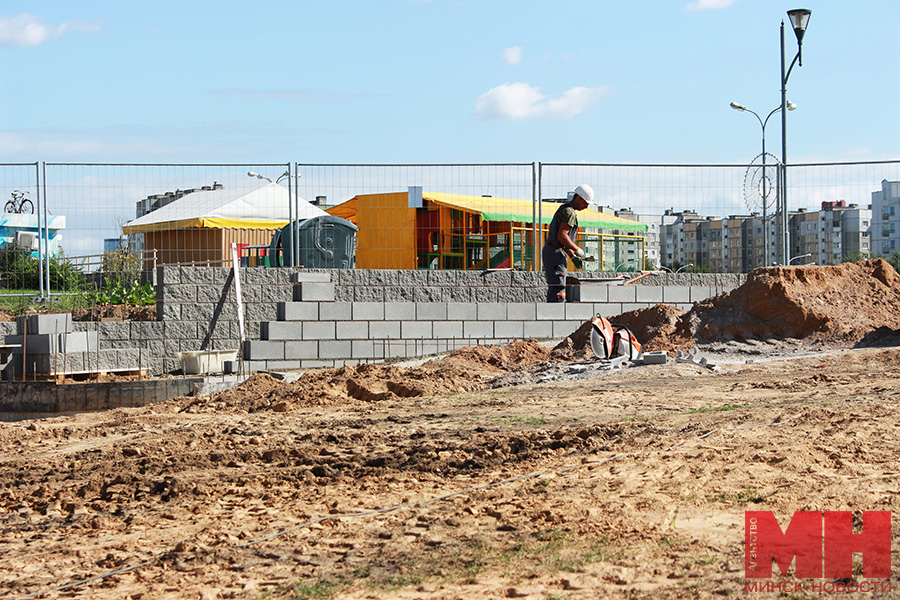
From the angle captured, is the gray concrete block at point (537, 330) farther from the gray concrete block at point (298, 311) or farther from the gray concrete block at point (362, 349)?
the gray concrete block at point (298, 311)

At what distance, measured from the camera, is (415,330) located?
1300cm

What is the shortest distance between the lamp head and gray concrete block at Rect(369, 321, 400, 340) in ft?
29.7

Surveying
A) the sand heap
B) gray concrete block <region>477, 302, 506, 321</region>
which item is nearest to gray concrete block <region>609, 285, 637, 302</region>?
the sand heap

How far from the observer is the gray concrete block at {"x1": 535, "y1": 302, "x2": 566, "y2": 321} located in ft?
44.7

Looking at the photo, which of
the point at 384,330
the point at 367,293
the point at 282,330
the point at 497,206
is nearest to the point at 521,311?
the point at 384,330

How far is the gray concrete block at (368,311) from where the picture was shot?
1266cm

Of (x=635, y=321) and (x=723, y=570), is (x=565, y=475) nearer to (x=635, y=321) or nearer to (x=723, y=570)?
(x=723, y=570)

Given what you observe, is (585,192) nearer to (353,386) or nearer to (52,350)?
(353,386)

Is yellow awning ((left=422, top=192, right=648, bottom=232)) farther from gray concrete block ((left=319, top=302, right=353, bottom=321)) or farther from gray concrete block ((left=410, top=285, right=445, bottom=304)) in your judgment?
gray concrete block ((left=319, top=302, right=353, bottom=321))

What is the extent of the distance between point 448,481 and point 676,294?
9.64 m

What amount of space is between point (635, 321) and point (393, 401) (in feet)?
16.6

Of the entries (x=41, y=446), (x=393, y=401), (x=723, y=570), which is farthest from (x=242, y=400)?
(x=723, y=570)

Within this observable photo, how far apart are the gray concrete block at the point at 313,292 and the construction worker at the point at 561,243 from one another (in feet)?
11.4

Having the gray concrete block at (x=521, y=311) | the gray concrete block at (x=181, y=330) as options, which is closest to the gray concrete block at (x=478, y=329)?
the gray concrete block at (x=521, y=311)
